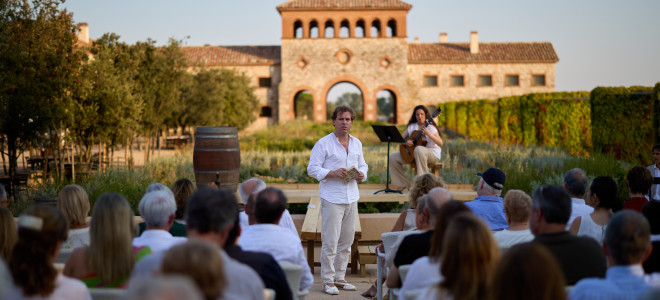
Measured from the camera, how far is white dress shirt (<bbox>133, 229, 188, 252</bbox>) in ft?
10.3

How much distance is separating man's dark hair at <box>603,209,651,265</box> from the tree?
944cm

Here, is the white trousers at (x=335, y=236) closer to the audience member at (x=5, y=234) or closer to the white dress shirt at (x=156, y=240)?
the white dress shirt at (x=156, y=240)

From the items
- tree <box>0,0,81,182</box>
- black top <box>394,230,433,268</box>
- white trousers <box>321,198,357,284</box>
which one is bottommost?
white trousers <box>321,198,357,284</box>

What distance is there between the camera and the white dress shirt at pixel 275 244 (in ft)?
11.2

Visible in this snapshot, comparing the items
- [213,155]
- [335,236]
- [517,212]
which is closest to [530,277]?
[517,212]

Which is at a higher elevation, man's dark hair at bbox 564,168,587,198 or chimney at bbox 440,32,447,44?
chimney at bbox 440,32,447,44

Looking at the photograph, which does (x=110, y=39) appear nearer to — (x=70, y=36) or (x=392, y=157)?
(x=70, y=36)

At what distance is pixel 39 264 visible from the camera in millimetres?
2377

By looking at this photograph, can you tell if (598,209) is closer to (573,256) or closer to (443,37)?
(573,256)

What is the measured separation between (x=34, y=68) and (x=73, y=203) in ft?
28.0

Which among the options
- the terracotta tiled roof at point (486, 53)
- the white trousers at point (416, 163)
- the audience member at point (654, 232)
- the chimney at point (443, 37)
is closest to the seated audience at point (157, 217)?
the audience member at point (654, 232)

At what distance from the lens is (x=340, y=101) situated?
105 m

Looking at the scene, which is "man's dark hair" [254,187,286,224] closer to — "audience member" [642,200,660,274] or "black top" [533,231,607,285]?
"black top" [533,231,607,285]

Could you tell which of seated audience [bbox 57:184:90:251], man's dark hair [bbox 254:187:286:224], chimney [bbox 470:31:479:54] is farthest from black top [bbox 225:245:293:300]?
chimney [bbox 470:31:479:54]
